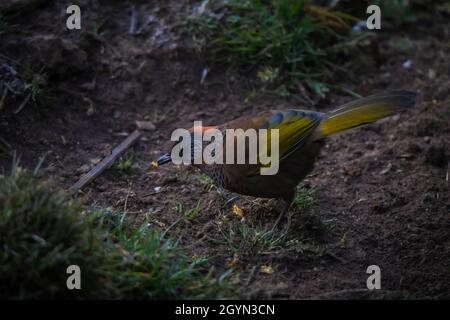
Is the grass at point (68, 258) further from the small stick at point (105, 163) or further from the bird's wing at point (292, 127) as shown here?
the bird's wing at point (292, 127)

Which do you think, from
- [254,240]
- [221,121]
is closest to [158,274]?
[254,240]

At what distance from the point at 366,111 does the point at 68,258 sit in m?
2.46

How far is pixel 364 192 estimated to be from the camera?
4902 millimetres

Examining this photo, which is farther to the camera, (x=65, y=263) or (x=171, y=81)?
(x=171, y=81)

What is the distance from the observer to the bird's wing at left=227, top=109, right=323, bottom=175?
443cm

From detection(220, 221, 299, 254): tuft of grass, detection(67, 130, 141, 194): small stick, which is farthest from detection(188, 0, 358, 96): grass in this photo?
detection(220, 221, 299, 254): tuft of grass

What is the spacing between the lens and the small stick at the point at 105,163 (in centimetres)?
461

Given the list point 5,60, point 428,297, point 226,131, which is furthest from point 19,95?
point 428,297

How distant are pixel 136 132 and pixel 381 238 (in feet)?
7.84

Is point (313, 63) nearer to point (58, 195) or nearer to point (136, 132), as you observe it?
point (136, 132)

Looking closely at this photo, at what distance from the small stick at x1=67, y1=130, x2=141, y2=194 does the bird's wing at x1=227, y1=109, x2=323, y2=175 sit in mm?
1098

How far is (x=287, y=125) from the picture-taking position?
4512mm

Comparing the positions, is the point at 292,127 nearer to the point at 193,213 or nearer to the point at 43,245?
the point at 193,213

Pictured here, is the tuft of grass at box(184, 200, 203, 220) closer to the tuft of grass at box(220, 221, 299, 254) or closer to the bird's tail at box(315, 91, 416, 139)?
the tuft of grass at box(220, 221, 299, 254)
